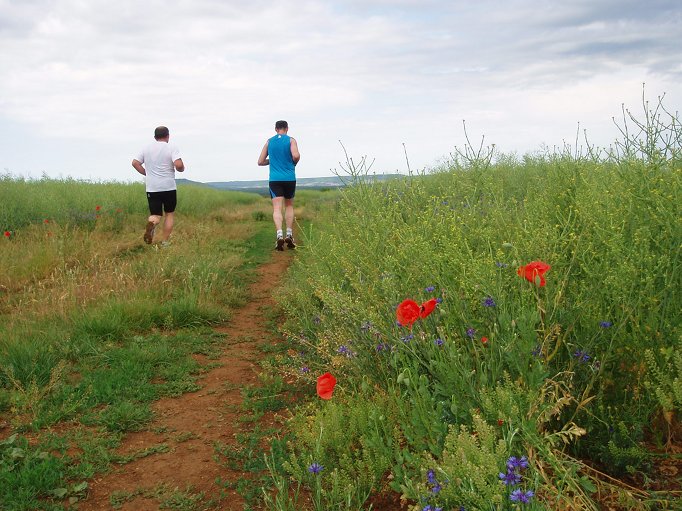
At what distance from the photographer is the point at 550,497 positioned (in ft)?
7.43

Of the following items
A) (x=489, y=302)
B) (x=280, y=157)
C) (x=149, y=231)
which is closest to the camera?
(x=489, y=302)

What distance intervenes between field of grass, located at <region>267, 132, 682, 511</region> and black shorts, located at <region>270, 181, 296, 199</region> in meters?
7.10

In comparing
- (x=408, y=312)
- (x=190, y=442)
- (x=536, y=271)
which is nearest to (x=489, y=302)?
(x=536, y=271)

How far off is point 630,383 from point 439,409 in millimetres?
1007

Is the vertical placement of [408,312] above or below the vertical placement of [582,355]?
above

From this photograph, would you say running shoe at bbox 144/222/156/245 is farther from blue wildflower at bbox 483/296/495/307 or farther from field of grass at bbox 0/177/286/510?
blue wildflower at bbox 483/296/495/307

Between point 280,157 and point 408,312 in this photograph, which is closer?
point 408,312

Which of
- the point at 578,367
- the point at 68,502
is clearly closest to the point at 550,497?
the point at 578,367

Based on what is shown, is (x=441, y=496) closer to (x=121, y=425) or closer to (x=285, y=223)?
(x=121, y=425)

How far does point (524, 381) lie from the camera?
262cm

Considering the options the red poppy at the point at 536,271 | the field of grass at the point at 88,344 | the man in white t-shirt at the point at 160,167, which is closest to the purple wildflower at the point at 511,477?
the red poppy at the point at 536,271

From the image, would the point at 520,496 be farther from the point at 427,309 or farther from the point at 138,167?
the point at 138,167

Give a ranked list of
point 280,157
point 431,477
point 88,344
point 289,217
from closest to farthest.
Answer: point 431,477
point 88,344
point 280,157
point 289,217

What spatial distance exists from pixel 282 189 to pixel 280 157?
54 cm
